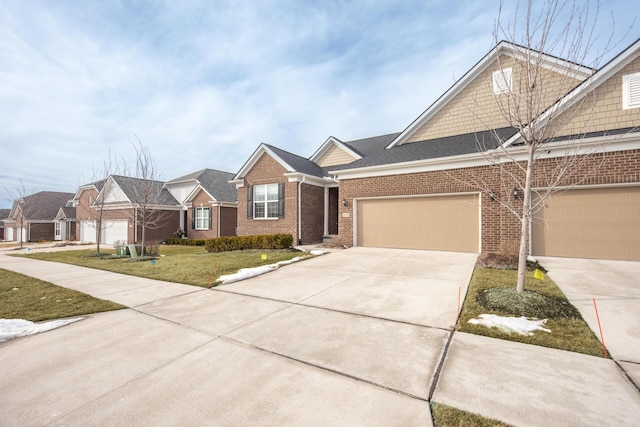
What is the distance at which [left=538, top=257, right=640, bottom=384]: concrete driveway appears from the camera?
338 cm

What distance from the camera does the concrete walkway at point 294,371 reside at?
2.37 meters

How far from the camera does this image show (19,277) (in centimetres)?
848

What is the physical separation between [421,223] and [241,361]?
9824 mm

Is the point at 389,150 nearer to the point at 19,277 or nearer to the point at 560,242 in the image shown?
the point at 560,242

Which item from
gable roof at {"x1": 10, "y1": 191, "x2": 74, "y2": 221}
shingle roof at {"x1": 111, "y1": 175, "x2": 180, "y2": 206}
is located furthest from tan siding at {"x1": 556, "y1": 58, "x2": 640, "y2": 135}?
gable roof at {"x1": 10, "y1": 191, "x2": 74, "y2": 221}

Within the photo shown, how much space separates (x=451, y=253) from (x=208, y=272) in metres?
8.50

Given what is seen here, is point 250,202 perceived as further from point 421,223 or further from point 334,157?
point 421,223

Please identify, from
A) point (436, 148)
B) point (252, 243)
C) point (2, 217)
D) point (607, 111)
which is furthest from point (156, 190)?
point (2, 217)

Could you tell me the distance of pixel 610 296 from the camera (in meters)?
5.25

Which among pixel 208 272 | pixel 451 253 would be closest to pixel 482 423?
pixel 208 272

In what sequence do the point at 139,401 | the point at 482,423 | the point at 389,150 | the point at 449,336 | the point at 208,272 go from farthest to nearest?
the point at 389,150
the point at 208,272
the point at 449,336
the point at 139,401
the point at 482,423

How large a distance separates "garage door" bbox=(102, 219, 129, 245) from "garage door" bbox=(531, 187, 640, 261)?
27200mm

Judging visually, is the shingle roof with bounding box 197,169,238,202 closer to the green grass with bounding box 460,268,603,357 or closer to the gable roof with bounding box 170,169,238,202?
the gable roof with bounding box 170,169,238,202

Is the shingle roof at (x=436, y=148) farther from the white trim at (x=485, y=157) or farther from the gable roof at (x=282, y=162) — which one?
the gable roof at (x=282, y=162)
